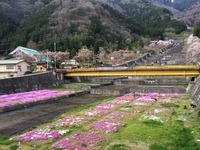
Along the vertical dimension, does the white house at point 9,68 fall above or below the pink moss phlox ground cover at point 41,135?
above

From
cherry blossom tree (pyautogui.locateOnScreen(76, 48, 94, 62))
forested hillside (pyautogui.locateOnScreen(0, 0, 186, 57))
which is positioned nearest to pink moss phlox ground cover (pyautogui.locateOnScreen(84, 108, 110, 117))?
cherry blossom tree (pyautogui.locateOnScreen(76, 48, 94, 62))

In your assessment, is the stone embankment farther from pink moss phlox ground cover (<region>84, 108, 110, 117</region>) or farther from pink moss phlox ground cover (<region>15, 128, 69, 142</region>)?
pink moss phlox ground cover (<region>15, 128, 69, 142</region>)

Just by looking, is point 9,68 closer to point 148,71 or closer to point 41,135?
point 148,71

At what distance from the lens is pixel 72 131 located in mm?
17688

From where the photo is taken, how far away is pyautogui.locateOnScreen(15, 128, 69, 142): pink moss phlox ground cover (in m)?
16.3

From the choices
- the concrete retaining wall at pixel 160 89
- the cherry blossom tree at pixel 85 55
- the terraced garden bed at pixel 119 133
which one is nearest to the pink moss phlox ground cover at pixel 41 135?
the terraced garden bed at pixel 119 133

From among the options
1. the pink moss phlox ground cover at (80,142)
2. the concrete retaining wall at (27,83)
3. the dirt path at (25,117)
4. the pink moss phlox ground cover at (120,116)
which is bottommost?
the dirt path at (25,117)

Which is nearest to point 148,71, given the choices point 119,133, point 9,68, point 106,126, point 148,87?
point 148,87

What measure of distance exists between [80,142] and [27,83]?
31.2 meters

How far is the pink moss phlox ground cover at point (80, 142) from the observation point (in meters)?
14.3

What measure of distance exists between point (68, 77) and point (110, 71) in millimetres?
13375

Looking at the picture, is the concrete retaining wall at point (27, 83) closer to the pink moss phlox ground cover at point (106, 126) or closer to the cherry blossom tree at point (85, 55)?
the pink moss phlox ground cover at point (106, 126)

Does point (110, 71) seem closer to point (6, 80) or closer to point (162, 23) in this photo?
point (6, 80)

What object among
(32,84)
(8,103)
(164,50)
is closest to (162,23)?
(164,50)
